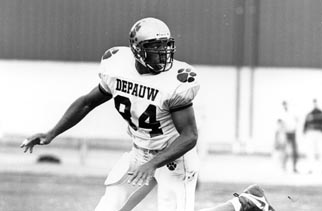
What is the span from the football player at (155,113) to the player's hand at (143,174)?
1.0 inches

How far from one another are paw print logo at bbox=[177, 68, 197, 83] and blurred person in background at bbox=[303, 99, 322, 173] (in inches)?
263

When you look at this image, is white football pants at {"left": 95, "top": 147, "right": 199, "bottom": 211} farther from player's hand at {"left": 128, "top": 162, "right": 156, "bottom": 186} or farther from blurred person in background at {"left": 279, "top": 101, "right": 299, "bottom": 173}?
blurred person in background at {"left": 279, "top": 101, "right": 299, "bottom": 173}

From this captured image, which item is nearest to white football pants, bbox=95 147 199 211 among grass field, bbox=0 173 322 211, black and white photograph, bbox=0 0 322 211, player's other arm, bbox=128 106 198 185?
player's other arm, bbox=128 106 198 185

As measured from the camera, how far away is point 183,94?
419cm

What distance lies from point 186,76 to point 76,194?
376 cm

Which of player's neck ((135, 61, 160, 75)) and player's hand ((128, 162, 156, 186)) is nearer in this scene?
player's hand ((128, 162, 156, 186))

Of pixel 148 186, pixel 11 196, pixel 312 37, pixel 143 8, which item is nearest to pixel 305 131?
pixel 312 37

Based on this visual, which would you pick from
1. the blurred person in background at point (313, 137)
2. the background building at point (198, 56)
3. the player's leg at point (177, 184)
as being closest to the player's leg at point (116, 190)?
the player's leg at point (177, 184)

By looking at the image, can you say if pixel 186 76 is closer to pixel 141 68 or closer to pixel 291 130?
pixel 141 68

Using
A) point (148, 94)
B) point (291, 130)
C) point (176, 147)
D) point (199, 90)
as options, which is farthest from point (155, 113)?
point (291, 130)

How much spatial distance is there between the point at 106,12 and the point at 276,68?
205cm

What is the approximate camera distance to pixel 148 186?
4449 millimetres

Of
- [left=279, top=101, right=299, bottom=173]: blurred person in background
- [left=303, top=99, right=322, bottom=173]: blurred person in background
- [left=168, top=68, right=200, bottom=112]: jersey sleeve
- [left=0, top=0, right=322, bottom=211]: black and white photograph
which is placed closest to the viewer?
[left=168, top=68, right=200, bottom=112]: jersey sleeve

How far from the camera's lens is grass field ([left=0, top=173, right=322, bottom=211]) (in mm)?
7273
